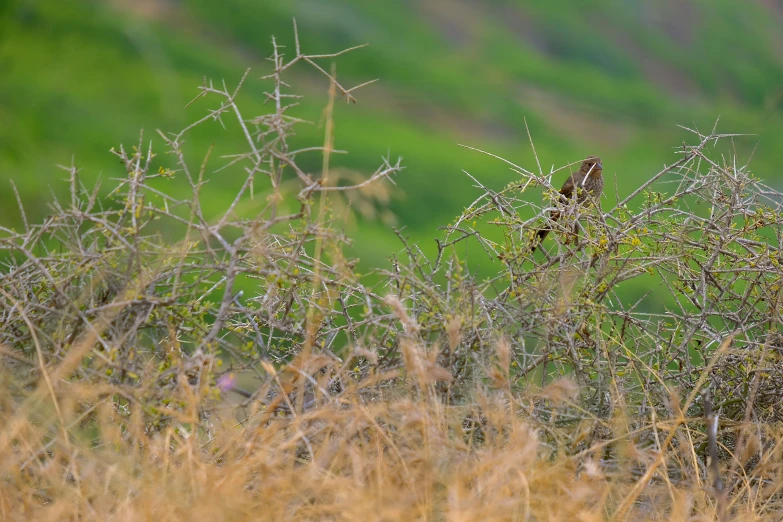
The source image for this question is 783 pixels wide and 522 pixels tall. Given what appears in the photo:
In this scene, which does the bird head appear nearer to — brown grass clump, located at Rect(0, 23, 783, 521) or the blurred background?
brown grass clump, located at Rect(0, 23, 783, 521)

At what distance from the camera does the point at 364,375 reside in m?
3.04

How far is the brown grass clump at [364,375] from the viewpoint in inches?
93.5

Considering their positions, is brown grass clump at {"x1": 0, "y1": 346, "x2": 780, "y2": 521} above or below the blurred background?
above

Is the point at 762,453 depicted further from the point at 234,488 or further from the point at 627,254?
the point at 234,488

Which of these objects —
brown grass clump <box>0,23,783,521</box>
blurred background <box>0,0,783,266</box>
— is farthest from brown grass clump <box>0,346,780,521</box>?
blurred background <box>0,0,783,266</box>

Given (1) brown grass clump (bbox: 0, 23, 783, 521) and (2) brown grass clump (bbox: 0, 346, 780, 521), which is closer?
(2) brown grass clump (bbox: 0, 346, 780, 521)

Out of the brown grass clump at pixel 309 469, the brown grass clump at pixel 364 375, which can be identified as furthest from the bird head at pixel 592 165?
the brown grass clump at pixel 309 469

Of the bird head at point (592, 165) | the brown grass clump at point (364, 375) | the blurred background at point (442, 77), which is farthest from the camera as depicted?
the blurred background at point (442, 77)

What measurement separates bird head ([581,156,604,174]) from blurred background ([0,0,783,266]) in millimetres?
17330

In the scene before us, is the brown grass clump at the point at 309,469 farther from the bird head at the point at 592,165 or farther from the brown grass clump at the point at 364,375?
the bird head at the point at 592,165

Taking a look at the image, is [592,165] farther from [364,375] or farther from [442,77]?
[442,77]

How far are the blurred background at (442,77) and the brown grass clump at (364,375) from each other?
61.3 ft

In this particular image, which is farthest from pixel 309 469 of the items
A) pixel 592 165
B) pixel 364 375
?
pixel 592 165

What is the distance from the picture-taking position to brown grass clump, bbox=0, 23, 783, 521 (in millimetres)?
2375
